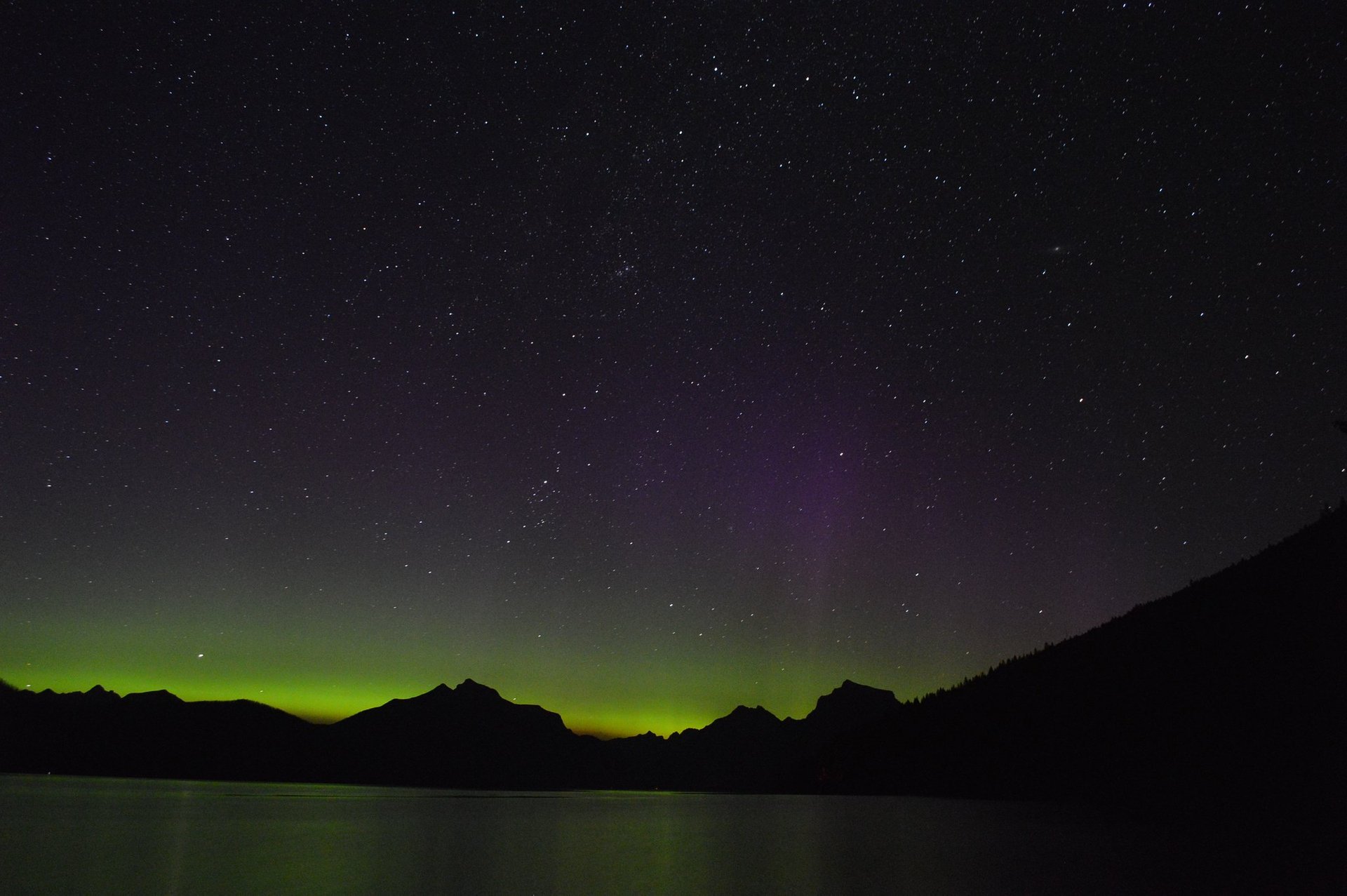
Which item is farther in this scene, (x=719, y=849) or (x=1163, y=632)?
(x=1163, y=632)

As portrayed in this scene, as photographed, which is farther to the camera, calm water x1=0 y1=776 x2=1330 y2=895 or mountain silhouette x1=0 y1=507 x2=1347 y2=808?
mountain silhouette x1=0 y1=507 x2=1347 y2=808

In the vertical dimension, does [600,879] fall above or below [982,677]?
below

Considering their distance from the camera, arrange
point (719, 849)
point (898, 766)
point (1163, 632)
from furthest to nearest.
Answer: point (898, 766) → point (1163, 632) → point (719, 849)

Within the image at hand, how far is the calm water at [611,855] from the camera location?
1162 centimetres

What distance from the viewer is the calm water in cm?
1162

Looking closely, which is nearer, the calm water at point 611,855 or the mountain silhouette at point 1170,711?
the calm water at point 611,855

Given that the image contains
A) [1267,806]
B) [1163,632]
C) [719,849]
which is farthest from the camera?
[1163,632]

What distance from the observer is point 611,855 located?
16.3 m

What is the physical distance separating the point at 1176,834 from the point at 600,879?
14689 millimetres

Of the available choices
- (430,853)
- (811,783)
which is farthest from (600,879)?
(811,783)

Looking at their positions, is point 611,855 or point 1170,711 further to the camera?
point 1170,711

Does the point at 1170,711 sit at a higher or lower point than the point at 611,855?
higher

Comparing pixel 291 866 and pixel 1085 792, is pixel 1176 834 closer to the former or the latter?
pixel 291 866

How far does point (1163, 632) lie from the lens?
47.4m
